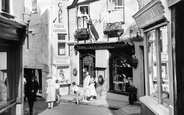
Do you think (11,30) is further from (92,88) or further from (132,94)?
(92,88)

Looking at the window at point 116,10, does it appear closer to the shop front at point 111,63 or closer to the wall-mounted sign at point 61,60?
the shop front at point 111,63

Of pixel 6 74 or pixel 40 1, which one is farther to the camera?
pixel 40 1

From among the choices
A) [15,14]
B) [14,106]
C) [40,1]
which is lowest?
[14,106]

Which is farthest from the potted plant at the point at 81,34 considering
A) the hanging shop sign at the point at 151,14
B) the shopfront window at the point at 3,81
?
the hanging shop sign at the point at 151,14

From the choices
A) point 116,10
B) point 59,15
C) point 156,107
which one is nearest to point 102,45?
point 116,10

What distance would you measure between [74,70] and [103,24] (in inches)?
172

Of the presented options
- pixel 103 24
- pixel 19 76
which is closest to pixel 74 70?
pixel 103 24

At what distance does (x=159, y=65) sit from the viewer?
6145 millimetres

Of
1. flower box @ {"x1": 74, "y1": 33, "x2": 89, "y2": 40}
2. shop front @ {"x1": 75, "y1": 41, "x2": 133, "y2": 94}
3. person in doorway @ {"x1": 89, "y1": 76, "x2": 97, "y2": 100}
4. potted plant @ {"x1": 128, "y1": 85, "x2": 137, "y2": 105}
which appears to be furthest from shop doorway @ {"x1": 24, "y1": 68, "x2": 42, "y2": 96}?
potted plant @ {"x1": 128, "y1": 85, "x2": 137, "y2": 105}

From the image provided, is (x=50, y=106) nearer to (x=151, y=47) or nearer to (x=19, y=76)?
(x=19, y=76)

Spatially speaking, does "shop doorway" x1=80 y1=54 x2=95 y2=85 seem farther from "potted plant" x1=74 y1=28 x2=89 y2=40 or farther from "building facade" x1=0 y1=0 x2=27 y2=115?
"building facade" x1=0 y1=0 x2=27 y2=115

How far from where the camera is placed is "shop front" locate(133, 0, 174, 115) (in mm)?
5020

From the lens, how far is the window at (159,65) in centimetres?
565

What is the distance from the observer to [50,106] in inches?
490
